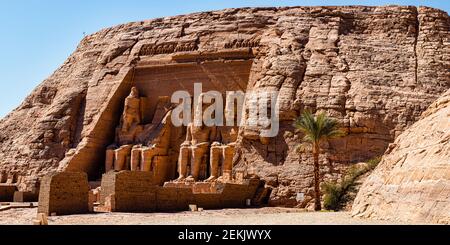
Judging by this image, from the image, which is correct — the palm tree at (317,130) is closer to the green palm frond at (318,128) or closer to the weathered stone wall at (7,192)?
the green palm frond at (318,128)

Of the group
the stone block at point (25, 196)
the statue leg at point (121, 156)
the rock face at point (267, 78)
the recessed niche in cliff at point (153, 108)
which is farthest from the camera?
the recessed niche in cliff at point (153, 108)

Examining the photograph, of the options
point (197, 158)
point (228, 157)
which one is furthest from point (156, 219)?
point (197, 158)

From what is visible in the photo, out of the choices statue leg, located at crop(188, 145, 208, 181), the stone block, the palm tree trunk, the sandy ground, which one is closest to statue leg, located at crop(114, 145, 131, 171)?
statue leg, located at crop(188, 145, 208, 181)

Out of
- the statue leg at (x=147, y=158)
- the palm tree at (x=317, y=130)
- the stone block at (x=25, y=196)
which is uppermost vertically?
the palm tree at (x=317, y=130)

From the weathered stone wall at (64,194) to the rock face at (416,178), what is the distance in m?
8.73

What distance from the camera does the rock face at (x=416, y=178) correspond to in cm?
1283

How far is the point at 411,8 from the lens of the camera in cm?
3041

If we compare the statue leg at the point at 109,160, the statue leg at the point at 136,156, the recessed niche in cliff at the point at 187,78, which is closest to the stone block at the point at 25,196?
the statue leg at the point at 109,160

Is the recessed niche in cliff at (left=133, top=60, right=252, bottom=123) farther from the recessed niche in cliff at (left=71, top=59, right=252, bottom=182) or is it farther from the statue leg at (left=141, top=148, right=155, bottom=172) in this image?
the statue leg at (left=141, top=148, right=155, bottom=172)

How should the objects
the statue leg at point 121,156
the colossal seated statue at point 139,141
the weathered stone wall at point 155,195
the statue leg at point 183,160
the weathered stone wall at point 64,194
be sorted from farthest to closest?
the statue leg at point 121,156 < the colossal seated statue at point 139,141 < the statue leg at point 183,160 < the weathered stone wall at point 155,195 < the weathered stone wall at point 64,194

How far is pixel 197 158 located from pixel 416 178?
16.2m
